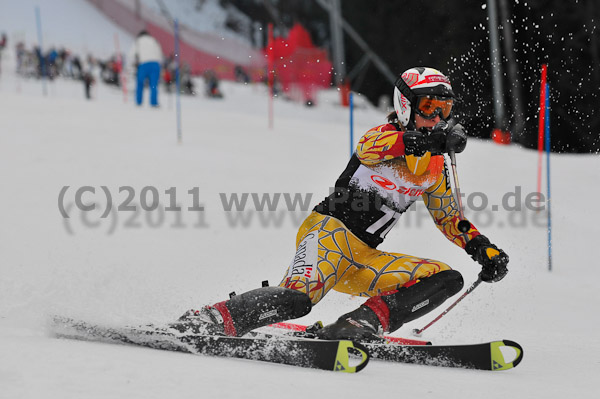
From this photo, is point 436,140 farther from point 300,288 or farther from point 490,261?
point 300,288

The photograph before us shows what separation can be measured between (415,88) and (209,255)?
359 cm

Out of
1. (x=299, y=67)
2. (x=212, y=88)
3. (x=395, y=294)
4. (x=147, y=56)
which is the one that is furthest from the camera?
(x=299, y=67)

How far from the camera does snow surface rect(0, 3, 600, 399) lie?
3.00m

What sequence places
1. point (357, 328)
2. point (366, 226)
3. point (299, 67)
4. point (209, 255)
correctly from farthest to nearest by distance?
point (299, 67)
point (209, 255)
point (366, 226)
point (357, 328)

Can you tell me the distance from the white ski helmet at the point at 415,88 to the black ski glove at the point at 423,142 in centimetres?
29

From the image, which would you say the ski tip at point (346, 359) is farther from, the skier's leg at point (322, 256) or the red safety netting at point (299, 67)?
the red safety netting at point (299, 67)

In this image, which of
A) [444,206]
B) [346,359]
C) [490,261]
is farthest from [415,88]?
[346,359]

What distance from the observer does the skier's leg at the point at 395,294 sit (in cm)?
378

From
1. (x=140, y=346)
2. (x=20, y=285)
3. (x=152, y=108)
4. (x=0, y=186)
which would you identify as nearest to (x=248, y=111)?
(x=152, y=108)

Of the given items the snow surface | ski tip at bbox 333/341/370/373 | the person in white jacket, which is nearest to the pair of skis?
ski tip at bbox 333/341/370/373

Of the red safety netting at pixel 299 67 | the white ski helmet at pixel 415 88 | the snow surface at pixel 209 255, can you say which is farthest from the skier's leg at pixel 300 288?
the red safety netting at pixel 299 67

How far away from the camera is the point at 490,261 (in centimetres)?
378

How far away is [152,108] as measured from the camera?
47.9 ft

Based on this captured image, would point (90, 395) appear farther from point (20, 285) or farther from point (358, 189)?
point (20, 285)
